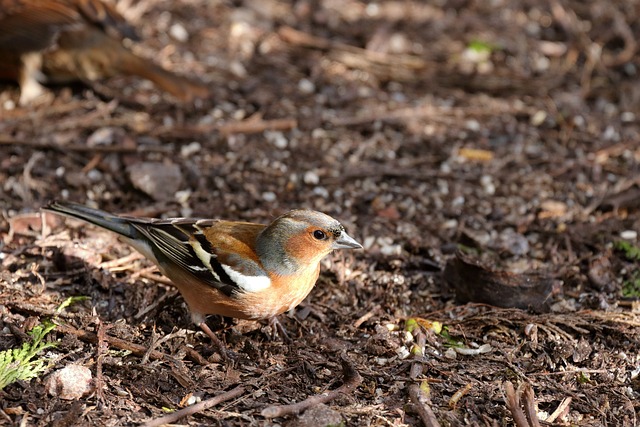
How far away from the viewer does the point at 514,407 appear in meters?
3.96

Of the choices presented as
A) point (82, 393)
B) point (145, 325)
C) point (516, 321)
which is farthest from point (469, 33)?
point (82, 393)

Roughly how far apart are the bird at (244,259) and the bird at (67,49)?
8.07 ft

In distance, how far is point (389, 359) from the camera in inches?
177

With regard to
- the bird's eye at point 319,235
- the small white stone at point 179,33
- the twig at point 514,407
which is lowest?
the twig at point 514,407

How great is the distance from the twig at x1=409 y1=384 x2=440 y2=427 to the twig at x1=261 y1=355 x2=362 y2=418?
286 millimetres

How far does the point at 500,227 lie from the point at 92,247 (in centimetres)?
286

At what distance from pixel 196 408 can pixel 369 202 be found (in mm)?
2541

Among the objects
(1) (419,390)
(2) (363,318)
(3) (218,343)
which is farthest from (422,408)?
(3) (218,343)

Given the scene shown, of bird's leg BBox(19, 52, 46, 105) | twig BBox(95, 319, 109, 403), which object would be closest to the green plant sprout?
twig BBox(95, 319, 109, 403)

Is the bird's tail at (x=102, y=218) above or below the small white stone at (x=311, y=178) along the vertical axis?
above

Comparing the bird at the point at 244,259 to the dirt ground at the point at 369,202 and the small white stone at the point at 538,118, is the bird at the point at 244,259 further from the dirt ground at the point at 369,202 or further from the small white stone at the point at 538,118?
the small white stone at the point at 538,118

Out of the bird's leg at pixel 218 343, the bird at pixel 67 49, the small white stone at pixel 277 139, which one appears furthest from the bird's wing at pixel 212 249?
the bird at pixel 67 49

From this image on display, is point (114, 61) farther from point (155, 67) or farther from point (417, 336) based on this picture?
point (417, 336)

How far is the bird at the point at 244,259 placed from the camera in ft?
14.4
